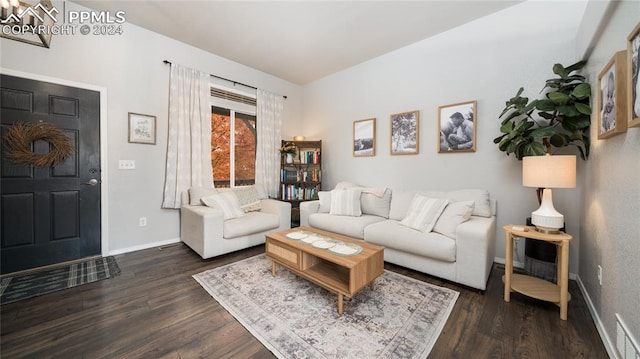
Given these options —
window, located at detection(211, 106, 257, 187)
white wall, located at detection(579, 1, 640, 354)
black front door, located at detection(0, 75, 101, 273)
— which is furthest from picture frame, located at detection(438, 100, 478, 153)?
black front door, located at detection(0, 75, 101, 273)

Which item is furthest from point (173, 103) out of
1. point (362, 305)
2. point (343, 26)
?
point (362, 305)

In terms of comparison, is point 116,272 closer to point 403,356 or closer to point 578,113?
point 403,356

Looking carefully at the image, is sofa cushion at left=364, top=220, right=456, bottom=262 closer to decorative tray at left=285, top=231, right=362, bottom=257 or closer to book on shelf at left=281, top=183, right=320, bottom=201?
decorative tray at left=285, top=231, right=362, bottom=257

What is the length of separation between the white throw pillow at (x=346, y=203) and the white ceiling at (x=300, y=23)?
2.11 metres

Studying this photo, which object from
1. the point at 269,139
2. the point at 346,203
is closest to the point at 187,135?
the point at 269,139

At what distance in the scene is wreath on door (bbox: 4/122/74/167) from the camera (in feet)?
7.45

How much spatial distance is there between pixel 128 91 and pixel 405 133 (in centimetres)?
370

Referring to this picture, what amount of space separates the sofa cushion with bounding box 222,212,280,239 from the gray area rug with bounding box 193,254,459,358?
1.71ft

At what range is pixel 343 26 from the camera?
9.43 ft

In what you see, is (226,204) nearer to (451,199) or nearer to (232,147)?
(232,147)

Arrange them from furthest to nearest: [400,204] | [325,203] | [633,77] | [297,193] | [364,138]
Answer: [297,193], [364,138], [325,203], [400,204], [633,77]

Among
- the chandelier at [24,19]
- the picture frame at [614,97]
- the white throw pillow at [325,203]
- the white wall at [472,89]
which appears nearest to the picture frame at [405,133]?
the white wall at [472,89]

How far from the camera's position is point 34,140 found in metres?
2.38

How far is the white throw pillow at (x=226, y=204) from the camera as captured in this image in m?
3.02
